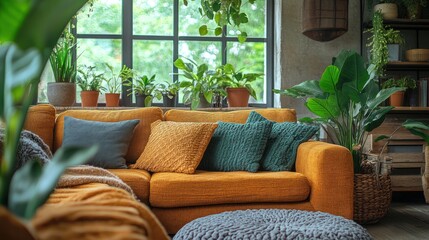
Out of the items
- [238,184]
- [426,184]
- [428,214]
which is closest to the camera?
[238,184]

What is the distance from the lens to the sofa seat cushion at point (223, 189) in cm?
289

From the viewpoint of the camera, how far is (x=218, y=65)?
489 centimetres

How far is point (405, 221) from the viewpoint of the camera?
3734 millimetres

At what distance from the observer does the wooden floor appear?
330 cm

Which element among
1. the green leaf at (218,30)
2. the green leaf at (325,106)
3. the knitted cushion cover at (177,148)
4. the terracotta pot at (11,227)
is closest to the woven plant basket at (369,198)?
the green leaf at (325,106)

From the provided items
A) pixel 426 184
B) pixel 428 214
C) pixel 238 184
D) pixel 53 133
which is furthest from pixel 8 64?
pixel 426 184

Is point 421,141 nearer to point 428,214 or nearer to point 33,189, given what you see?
point 428,214

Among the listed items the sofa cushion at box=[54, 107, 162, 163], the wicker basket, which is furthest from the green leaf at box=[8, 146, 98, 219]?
the wicker basket

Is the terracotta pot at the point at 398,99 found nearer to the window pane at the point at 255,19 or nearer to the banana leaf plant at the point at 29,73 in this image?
the window pane at the point at 255,19

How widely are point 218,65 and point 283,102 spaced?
2.38ft

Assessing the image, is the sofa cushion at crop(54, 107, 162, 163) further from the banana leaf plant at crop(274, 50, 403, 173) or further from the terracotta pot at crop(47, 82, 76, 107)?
the banana leaf plant at crop(274, 50, 403, 173)

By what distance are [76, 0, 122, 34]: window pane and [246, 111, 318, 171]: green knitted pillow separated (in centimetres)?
216

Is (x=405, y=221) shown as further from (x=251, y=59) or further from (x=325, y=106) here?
(x=251, y=59)

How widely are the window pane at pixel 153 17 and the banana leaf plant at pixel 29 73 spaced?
4409 millimetres
